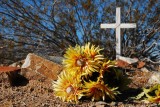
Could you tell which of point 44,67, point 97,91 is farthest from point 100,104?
point 44,67

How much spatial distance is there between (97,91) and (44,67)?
1390 millimetres

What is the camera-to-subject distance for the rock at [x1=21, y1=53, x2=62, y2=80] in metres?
5.39

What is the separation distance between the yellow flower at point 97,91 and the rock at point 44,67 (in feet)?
4.03

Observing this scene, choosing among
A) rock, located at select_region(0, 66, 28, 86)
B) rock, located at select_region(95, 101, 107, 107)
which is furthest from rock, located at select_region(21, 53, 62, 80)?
rock, located at select_region(95, 101, 107, 107)

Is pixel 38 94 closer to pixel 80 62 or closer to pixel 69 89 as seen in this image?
pixel 69 89

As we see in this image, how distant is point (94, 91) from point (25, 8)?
651 cm

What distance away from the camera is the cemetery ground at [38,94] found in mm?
4078

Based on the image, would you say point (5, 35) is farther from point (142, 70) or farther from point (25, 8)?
point (142, 70)

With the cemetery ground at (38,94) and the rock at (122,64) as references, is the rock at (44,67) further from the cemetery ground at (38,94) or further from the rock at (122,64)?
the rock at (122,64)

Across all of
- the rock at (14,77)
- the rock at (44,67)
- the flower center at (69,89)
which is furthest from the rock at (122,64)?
the flower center at (69,89)

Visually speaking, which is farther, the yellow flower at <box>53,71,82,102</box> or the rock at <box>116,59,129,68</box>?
the rock at <box>116,59,129,68</box>

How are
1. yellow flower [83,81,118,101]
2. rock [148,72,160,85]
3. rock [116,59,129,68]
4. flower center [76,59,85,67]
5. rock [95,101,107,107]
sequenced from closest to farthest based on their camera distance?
rock [95,101,107,107] < yellow flower [83,81,118,101] < flower center [76,59,85,67] < rock [148,72,160,85] < rock [116,59,129,68]

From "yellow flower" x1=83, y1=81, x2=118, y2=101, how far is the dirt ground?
2.8 inches

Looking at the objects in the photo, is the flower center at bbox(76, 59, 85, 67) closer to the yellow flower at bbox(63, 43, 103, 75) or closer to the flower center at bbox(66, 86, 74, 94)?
the yellow flower at bbox(63, 43, 103, 75)
